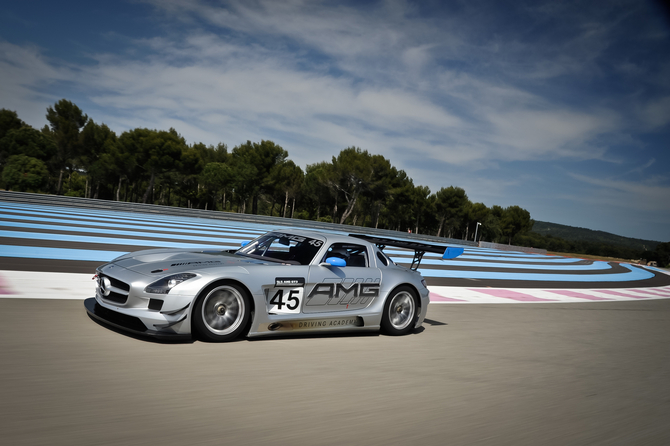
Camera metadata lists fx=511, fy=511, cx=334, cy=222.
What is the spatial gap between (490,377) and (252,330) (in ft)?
7.81

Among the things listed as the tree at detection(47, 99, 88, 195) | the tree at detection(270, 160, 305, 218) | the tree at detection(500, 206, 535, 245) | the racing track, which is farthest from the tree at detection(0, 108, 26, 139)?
the tree at detection(500, 206, 535, 245)

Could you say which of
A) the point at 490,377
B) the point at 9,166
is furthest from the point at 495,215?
the point at 490,377

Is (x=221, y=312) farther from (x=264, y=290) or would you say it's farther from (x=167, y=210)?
(x=167, y=210)

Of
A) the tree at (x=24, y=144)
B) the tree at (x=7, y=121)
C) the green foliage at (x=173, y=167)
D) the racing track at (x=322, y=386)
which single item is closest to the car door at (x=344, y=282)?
the racing track at (x=322, y=386)

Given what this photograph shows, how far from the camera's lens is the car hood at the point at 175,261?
16.1 ft

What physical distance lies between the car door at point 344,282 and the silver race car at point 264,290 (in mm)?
11

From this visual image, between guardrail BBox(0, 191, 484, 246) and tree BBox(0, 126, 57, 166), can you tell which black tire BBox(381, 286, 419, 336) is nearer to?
guardrail BBox(0, 191, 484, 246)

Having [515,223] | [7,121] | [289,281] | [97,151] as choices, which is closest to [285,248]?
[289,281]

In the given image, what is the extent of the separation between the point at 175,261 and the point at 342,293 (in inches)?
→ 73.4

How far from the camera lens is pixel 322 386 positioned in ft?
13.8

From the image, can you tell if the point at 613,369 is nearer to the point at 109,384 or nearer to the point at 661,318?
the point at 109,384

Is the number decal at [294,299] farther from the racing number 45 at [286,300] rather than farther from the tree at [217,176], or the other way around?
the tree at [217,176]

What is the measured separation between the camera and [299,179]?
67.1 meters

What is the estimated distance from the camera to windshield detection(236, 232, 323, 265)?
5.84 metres
